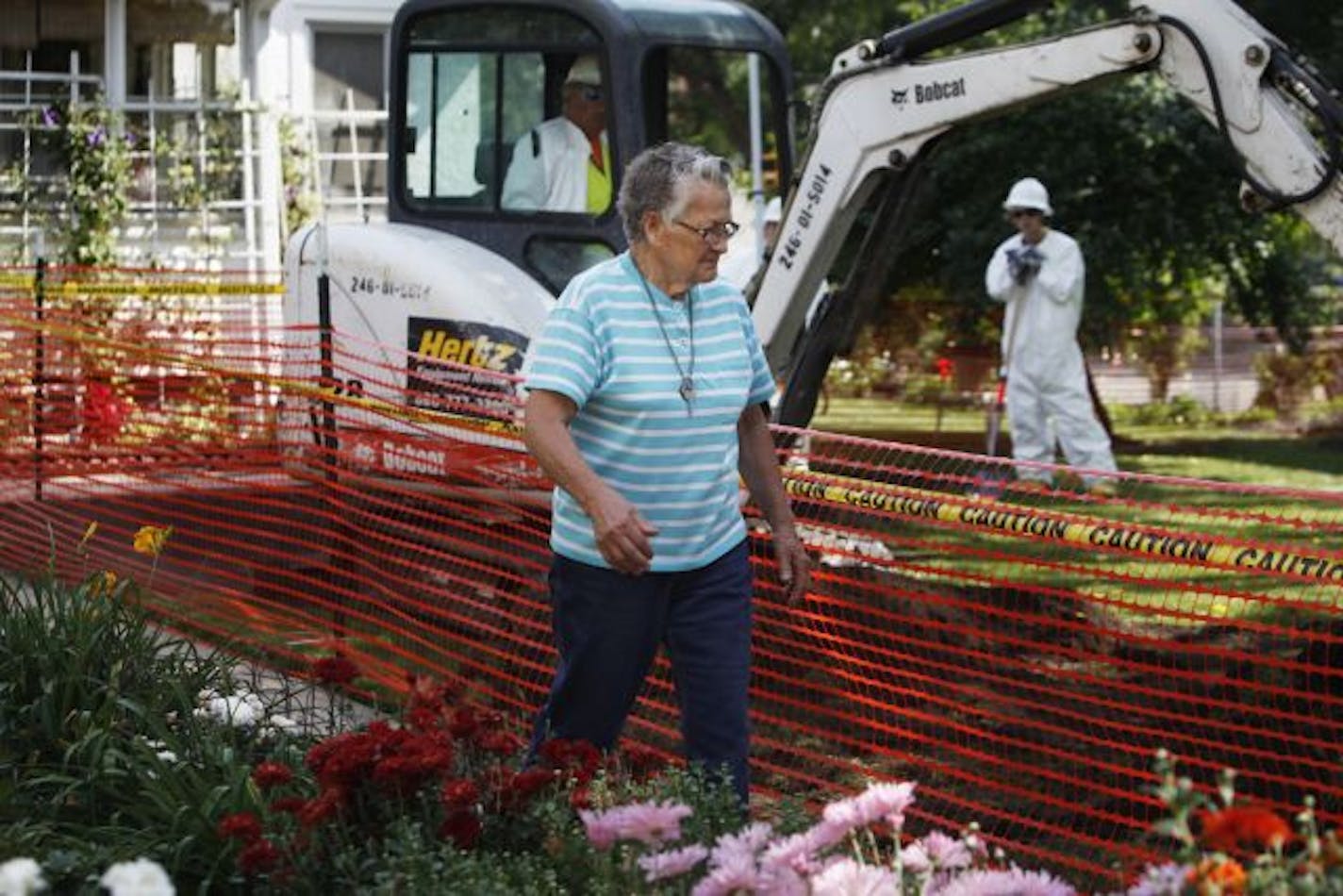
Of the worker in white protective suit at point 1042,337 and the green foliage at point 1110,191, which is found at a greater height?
the green foliage at point 1110,191

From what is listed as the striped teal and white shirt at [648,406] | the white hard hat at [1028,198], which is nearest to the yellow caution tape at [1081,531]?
the striped teal and white shirt at [648,406]

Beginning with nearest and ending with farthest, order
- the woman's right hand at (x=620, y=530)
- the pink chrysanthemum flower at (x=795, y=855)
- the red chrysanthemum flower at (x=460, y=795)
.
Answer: the pink chrysanthemum flower at (x=795, y=855) < the red chrysanthemum flower at (x=460, y=795) < the woman's right hand at (x=620, y=530)

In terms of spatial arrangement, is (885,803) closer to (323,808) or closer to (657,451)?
(323,808)

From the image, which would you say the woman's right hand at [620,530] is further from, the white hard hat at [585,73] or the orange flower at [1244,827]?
the white hard hat at [585,73]

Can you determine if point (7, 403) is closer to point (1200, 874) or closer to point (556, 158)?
point (556, 158)

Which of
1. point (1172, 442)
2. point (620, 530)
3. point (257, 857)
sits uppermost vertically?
point (620, 530)

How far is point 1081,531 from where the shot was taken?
6840 millimetres

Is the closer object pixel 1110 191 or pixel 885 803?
pixel 885 803

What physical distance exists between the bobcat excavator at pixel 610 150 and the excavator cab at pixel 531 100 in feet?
0.03

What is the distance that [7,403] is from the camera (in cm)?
1330

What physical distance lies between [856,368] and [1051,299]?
7943 millimetres

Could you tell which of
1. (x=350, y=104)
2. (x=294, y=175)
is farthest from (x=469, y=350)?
(x=350, y=104)

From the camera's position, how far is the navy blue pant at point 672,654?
5.72 m

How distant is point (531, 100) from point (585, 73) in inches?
12.3
